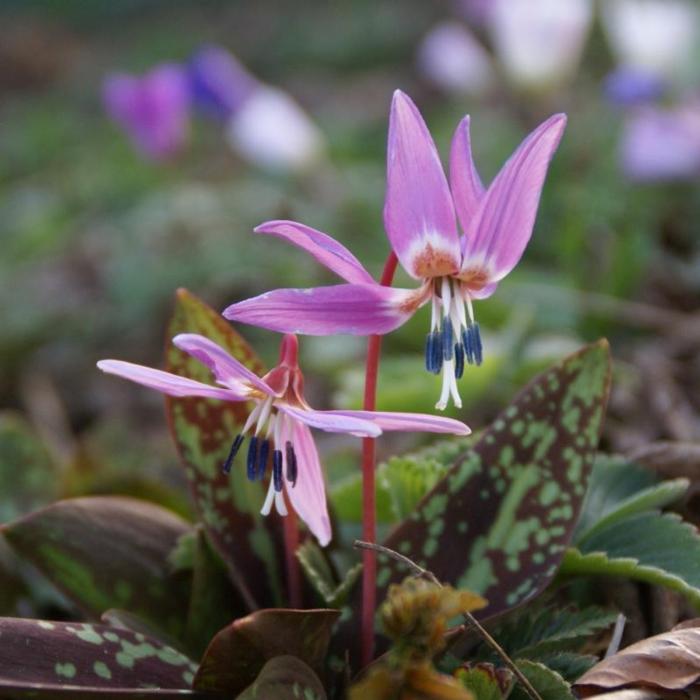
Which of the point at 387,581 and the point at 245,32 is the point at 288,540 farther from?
the point at 245,32

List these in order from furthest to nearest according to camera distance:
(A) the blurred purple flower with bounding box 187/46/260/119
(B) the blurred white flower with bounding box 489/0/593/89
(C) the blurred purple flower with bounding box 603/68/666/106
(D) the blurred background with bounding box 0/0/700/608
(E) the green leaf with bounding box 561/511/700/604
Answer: (A) the blurred purple flower with bounding box 187/46/260/119, (B) the blurred white flower with bounding box 489/0/593/89, (C) the blurred purple flower with bounding box 603/68/666/106, (D) the blurred background with bounding box 0/0/700/608, (E) the green leaf with bounding box 561/511/700/604

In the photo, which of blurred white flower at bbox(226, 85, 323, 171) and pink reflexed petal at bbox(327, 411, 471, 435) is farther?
blurred white flower at bbox(226, 85, 323, 171)

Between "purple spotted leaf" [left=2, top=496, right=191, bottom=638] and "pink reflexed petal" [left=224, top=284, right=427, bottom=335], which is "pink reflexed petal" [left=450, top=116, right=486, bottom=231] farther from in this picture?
"purple spotted leaf" [left=2, top=496, right=191, bottom=638]

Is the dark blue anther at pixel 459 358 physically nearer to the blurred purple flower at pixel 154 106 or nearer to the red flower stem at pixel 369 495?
the red flower stem at pixel 369 495

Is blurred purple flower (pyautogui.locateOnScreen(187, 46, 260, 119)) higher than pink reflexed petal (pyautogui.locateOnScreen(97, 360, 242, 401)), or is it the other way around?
blurred purple flower (pyautogui.locateOnScreen(187, 46, 260, 119))

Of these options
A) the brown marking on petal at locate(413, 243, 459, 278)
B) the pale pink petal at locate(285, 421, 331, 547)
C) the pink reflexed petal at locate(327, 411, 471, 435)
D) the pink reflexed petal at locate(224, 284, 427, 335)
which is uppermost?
the brown marking on petal at locate(413, 243, 459, 278)

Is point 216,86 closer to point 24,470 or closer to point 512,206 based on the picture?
point 24,470

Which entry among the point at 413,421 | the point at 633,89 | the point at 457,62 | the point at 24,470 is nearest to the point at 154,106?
the point at 457,62

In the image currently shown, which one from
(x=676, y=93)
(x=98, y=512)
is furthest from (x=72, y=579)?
(x=676, y=93)

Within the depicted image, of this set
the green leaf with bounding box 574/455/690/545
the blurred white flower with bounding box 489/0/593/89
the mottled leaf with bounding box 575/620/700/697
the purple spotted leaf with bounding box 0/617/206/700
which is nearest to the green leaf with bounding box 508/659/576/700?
the mottled leaf with bounding box 575/620/700/697
